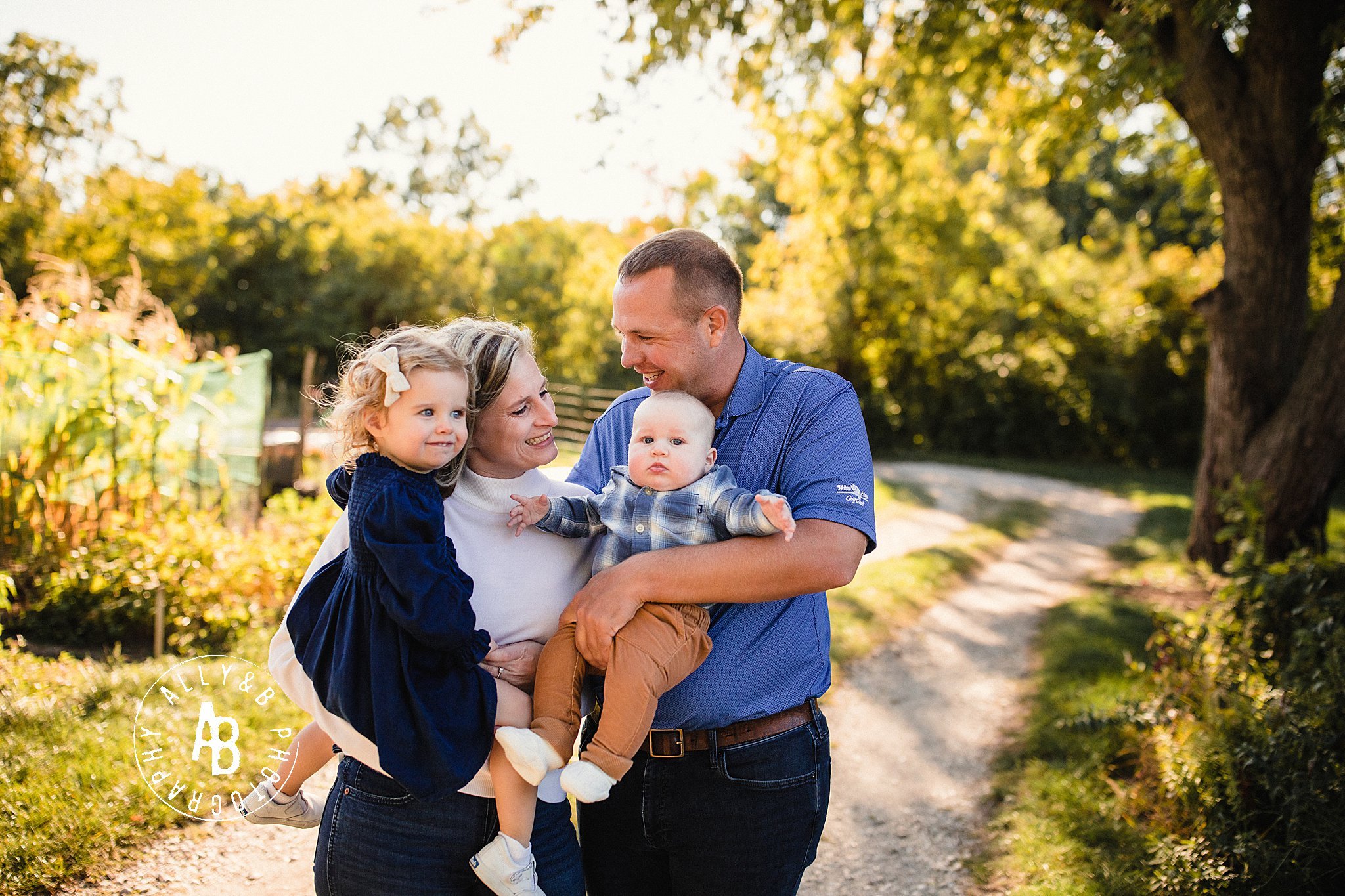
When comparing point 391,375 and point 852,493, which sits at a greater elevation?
point 391,375

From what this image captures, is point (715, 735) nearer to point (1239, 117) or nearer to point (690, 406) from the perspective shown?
point (690, 406)

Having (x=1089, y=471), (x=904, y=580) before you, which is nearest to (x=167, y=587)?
(x=904, y=580)

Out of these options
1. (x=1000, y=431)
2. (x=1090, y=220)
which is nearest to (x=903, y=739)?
(x=1000, y=431)

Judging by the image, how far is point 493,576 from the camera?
5.80ft

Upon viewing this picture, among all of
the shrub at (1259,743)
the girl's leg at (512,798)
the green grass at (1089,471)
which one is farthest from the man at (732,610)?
the green grass at (1089,471)

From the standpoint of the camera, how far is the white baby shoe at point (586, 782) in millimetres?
1726

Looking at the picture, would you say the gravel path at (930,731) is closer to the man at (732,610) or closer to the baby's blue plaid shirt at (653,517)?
the man at (732,610)

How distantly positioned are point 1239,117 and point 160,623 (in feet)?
26.3

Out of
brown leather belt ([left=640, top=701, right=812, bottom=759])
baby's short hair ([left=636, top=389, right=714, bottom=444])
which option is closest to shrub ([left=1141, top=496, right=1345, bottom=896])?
brown leather belt ([left=640, top=701, right=812, bottom=759])

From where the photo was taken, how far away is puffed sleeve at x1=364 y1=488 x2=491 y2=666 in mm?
1518

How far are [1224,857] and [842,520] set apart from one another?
260 cm

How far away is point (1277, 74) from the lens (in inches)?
249

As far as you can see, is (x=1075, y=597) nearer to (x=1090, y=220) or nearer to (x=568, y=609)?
(x=568, y=609)

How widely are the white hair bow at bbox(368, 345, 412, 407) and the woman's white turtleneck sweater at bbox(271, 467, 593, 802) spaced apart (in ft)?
0.81
